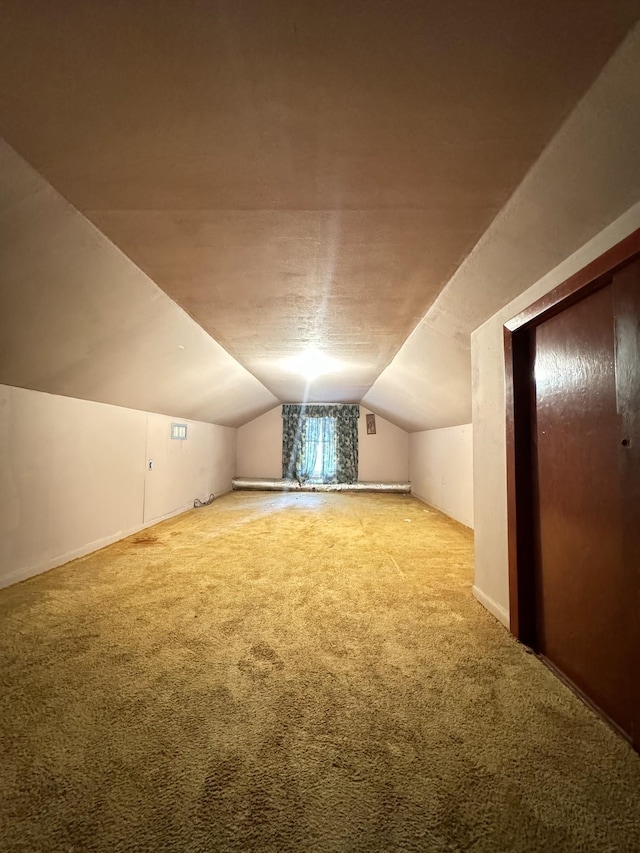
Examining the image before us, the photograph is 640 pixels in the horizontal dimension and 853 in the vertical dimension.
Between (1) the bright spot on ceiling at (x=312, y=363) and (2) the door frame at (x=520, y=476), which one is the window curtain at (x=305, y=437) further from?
(2) the door frame at (x=520, y=476)

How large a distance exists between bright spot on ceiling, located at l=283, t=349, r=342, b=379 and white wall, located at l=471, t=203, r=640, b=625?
1.75 metres

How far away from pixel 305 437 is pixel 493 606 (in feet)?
19.6

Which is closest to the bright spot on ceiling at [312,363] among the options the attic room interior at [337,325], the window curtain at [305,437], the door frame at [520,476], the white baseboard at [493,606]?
the attic room interior at [337,325]

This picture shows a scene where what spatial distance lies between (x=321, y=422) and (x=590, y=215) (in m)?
6.71

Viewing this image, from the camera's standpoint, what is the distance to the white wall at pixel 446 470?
14.3ft

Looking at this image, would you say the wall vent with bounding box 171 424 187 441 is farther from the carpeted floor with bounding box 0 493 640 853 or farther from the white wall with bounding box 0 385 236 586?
the carpeted floor with bounding box 0 493 640 853

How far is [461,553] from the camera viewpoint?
316cm

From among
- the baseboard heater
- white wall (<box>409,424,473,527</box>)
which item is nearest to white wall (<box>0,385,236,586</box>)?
the baseboard heater

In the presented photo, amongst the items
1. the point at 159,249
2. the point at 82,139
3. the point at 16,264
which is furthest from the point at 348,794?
the point at 16,264

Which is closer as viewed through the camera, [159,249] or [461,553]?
[159,249]

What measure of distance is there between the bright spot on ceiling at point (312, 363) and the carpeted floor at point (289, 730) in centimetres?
233

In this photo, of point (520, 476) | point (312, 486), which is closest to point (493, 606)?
point (520, 476)

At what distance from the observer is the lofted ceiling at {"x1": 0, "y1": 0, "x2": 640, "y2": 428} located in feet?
2.55

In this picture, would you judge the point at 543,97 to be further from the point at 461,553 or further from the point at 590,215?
the point at 461,553
